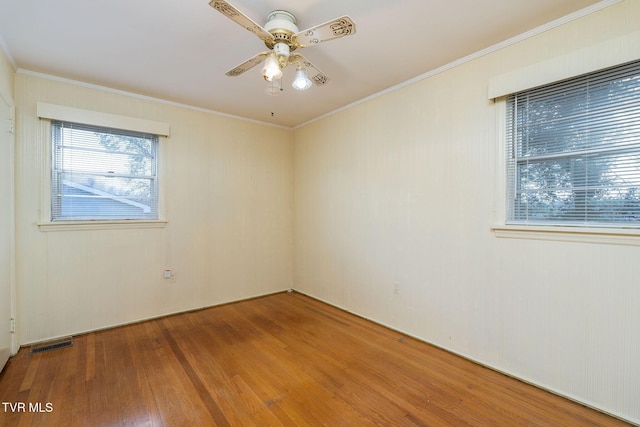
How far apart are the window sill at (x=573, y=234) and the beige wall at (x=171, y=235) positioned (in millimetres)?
3097

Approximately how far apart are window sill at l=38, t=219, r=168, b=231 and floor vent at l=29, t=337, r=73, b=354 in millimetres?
1093

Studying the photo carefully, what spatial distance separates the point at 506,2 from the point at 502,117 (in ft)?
2.59

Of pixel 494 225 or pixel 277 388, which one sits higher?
pixel 494 225

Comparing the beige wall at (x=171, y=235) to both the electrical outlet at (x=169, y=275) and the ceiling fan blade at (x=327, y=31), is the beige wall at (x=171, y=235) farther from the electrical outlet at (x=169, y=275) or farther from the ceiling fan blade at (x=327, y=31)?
the ceiling fan blade at (x=327, y=31)

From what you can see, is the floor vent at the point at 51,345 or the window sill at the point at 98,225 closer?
the floor vent at the point at 51,345

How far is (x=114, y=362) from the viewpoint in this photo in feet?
8.03

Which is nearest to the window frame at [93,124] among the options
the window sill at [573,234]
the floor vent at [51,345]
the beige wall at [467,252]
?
the floor vent at [51,345]

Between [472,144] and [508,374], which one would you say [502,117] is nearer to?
[472,144]

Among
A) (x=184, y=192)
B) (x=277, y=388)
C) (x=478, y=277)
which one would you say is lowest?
(x=277, y=388)

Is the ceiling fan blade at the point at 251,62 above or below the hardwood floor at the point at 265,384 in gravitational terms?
above

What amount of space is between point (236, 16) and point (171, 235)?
110 inches

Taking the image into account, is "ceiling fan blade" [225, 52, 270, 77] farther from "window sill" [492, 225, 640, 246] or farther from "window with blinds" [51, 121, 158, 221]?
"window sill" [492, 225, 640, 246]

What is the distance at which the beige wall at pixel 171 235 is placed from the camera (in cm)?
276

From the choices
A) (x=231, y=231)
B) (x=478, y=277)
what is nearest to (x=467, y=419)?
(x=478, y=277)
